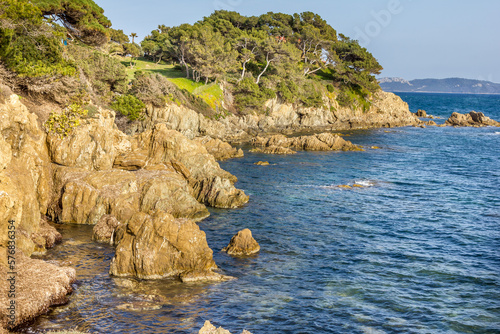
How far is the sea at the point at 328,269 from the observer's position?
A: 21703 mm

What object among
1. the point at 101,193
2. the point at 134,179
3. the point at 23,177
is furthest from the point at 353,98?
the point at 23,177

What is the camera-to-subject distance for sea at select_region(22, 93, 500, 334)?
21.7 metres

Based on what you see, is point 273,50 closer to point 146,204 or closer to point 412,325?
point 146,204

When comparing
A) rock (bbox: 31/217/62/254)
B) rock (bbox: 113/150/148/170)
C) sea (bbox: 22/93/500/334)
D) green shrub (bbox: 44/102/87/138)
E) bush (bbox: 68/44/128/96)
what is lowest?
sea (bbox: 22/93/500/334)

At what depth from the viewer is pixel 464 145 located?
95000 mm

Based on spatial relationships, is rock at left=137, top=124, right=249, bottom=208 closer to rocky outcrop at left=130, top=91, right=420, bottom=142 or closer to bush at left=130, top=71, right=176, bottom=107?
rocky outcrop at left=130, top=91, right=420, bottom=142

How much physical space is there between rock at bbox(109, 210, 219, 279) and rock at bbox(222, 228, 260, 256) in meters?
3.57

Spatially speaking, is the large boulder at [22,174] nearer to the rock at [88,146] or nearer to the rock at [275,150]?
the rock at [88,146]

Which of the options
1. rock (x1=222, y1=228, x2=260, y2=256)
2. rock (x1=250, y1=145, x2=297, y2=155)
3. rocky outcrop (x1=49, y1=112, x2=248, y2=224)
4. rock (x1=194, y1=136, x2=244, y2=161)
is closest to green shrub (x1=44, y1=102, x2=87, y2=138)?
rocky outcrop (x1=49, y1=112, x2=248, y2=224)

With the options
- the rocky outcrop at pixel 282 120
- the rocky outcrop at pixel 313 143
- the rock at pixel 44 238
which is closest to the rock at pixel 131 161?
the rocky outcrop at pixel 282 120

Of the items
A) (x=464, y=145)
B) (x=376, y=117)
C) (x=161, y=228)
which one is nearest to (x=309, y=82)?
(x=376, y=117)

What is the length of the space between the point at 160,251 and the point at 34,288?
753 cm

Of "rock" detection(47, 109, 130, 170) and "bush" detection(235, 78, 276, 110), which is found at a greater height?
"bush" detection(235, 78, 276, 110)

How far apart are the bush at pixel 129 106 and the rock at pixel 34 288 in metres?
44.1
